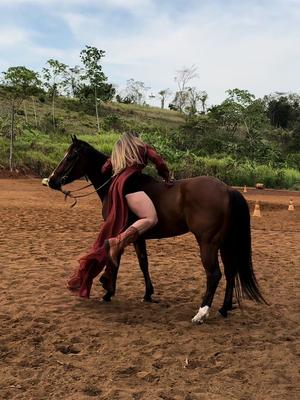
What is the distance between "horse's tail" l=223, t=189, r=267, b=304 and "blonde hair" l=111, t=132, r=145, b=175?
1.04 m

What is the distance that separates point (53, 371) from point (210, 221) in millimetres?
2011

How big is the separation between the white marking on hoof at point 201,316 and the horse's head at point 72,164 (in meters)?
2.00

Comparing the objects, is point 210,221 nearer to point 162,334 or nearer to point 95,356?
point 162,334

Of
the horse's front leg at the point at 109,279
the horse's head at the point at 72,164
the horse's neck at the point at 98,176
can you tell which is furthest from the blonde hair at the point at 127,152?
the horse's front leg at the point at 109,279

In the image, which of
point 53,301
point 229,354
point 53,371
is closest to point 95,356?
point 53,371

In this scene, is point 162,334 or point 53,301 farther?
point 53,301

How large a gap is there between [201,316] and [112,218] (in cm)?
133

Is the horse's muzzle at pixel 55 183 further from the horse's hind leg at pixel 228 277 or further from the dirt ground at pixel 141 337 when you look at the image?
the horse's hind leg at pixel 228 277

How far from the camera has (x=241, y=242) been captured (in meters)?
4.71

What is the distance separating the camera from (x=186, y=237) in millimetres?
9938

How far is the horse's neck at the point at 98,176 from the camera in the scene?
5.20 meters

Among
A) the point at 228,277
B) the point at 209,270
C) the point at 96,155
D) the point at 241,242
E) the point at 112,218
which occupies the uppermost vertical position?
the point at 96,155

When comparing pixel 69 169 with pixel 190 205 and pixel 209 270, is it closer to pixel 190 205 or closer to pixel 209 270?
pixel 190 205

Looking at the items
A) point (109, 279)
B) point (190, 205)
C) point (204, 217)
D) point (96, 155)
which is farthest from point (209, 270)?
point (96, 155)
